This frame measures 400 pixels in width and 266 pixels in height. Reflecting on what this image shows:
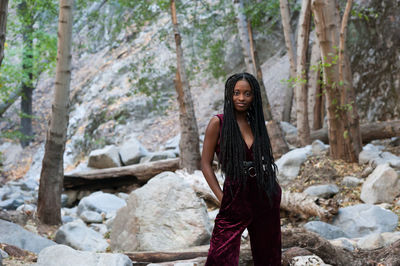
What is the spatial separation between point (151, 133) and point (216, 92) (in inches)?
118

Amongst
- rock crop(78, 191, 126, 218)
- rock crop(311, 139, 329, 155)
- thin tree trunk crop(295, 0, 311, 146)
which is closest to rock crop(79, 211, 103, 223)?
rock crop(78, 191, 126, 218)

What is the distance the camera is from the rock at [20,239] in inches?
191

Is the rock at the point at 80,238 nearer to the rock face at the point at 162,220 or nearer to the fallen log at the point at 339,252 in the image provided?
the rock face at the point at 162,220

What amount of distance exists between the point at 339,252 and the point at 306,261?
45cm

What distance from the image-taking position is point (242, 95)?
266 cm

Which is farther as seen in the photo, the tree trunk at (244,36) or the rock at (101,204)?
the tree trunk at (244,36)

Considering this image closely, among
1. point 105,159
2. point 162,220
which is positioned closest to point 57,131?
point 162,220

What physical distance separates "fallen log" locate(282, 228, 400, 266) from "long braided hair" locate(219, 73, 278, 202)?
1.15 metres

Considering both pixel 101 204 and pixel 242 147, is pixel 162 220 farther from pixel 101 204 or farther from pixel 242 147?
pixel 101 204

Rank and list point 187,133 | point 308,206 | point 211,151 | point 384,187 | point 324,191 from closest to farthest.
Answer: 1. point 211,151
2. point 308,206
3. point 384,187
4. point 324,191
5. point 187,133

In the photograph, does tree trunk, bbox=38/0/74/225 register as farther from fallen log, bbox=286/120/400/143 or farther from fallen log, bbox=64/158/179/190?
fallen log, bbox=286/120/400/143

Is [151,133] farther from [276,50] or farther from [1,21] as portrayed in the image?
[1,21]

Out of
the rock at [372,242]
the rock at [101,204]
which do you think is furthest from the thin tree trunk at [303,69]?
the rock at [372,242]

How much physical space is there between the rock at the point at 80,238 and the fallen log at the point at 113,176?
4.07m
